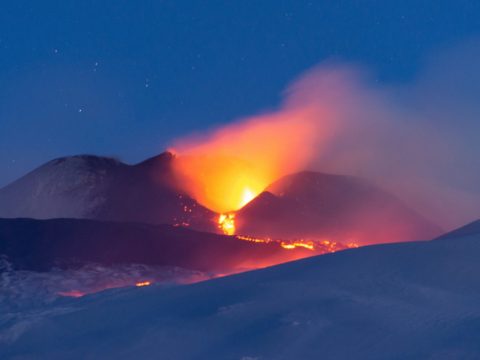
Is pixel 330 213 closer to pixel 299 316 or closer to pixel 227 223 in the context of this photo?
pixel 227 223

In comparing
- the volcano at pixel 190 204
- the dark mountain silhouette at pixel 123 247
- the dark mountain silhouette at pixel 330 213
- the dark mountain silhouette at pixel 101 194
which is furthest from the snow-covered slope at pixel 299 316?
the dark mountain silhouette at pixel 101 194

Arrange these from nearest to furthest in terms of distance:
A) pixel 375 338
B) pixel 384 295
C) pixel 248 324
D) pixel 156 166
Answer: pixel 375 338 → pixel 248 324 → pixel 384 295 → pixel 156 166

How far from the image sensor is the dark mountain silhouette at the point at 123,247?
23.5 m

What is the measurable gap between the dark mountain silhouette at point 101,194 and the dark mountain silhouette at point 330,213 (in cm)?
460

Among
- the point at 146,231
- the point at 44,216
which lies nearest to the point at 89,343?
the point at 146,231

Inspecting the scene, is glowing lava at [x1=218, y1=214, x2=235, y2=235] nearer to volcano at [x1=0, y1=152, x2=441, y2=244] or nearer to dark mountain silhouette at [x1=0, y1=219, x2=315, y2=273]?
volcano at [x1=0, y1=152, x2=441, y2=244]

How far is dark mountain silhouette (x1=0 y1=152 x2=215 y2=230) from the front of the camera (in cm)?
5131

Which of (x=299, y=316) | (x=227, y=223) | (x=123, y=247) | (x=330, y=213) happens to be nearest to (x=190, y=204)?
(x=227, y=223)

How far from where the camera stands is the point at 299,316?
7.90 m

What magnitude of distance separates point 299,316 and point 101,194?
49864mm

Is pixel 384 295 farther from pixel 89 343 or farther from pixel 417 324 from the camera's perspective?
pixel 89 343

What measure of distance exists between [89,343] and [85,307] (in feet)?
7.28

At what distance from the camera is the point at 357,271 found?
31.9 feet

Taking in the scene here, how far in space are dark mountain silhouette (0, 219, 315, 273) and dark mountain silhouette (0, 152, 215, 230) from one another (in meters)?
16.8
